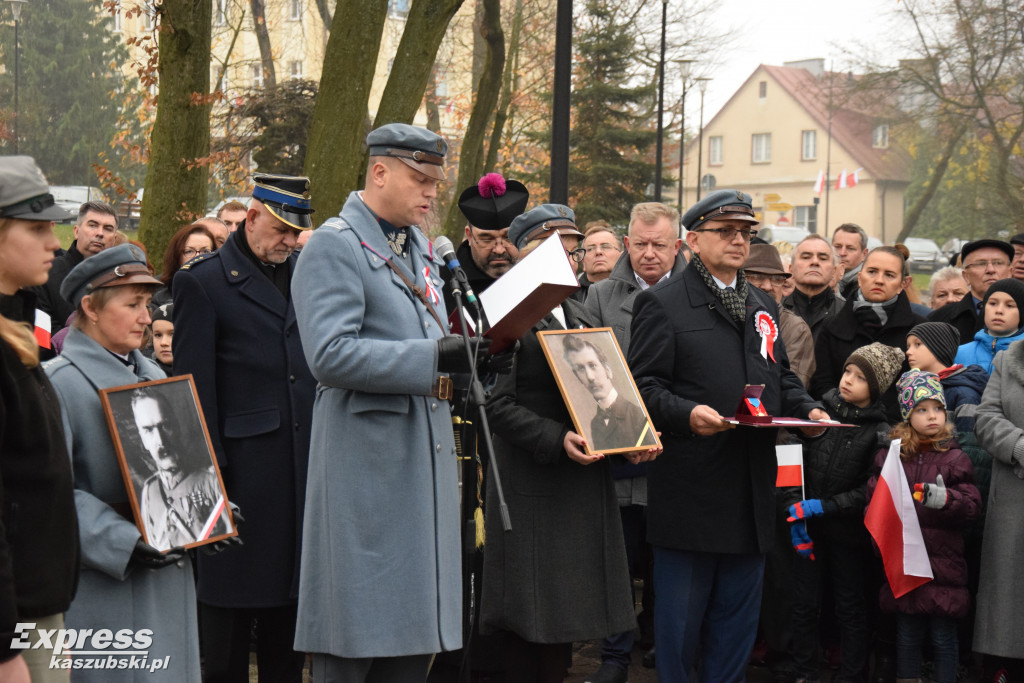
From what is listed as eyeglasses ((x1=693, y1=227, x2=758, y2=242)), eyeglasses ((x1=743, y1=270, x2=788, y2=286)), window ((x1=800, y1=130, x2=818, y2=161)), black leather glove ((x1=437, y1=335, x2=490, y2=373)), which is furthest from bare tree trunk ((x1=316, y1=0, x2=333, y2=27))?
window ((x1=800, y1=130, x2=818, y2=161))

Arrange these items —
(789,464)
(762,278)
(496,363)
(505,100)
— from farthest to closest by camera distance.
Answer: (505,100) < (762,278) < (789,464) < (496,363)

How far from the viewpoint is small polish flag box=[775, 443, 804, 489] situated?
586cm

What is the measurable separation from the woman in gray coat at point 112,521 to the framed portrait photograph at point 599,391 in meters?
1.63

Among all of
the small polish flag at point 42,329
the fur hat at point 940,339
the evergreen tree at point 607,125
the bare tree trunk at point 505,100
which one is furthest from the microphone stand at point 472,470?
the evergreen tree at point 607,125

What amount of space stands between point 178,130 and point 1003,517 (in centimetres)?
791

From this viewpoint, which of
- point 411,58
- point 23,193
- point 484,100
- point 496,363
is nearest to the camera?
point 23,193

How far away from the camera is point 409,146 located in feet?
12.6

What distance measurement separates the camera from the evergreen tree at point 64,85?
18219 millimetres

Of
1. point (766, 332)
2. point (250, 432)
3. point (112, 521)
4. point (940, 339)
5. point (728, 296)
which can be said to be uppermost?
point (728, 296)

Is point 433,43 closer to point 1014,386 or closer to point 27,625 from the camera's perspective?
point 1014,386

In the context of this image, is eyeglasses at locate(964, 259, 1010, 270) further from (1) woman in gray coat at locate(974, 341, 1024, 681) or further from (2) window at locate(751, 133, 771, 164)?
(2) window at locate(751, 133, 771, 164)

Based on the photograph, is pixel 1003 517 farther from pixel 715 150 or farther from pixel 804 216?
pixel 715 150

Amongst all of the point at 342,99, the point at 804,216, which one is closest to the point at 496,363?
the point at 342,99

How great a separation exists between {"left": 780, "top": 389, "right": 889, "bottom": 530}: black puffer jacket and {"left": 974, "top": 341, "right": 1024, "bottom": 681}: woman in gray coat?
561 millimetres
